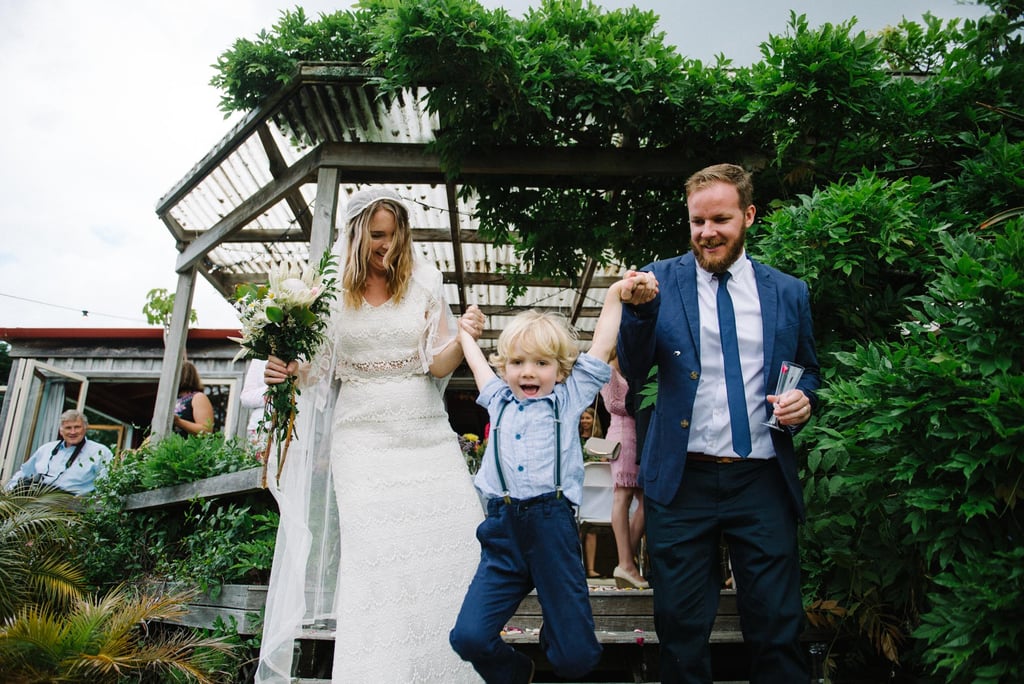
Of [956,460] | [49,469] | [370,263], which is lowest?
[956,460]

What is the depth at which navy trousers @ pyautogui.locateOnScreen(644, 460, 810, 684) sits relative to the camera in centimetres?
224

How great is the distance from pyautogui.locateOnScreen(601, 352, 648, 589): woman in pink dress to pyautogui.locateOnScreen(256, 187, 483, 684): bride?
171 centimetres

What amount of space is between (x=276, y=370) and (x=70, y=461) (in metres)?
5.02

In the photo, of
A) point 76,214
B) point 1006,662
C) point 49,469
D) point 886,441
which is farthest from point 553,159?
point 76,214

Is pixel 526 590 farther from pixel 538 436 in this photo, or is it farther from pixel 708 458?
pixel 708 458

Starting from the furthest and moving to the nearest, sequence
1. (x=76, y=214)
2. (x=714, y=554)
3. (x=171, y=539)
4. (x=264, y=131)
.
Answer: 1. (x=76, y=214)
2. (x=264, y=131)
3. (x=171, y=539)
4. (x=714, y=554)

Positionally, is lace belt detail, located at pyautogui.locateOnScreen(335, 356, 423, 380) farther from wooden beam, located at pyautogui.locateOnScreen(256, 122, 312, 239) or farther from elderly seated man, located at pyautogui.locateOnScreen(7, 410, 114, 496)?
elderly seated man, located at pyautogui.locateOnScreen(7, 410, 114, 496)

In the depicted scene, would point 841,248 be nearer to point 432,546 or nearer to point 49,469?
point 432,546

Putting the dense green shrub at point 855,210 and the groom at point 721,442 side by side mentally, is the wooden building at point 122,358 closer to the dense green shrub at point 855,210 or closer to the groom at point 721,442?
the dense green shrub at point 855,210

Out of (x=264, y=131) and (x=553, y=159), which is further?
(x=264, y=131)

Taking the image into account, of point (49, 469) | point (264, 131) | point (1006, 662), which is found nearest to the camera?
point (1006, 662)

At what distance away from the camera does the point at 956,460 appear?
7.41ft

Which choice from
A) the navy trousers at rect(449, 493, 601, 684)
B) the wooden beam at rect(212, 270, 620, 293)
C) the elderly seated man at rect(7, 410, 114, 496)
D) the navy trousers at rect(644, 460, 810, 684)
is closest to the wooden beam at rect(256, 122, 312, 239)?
the wooden beam at rect(212, 270, 620, 293)

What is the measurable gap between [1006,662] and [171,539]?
487cm
